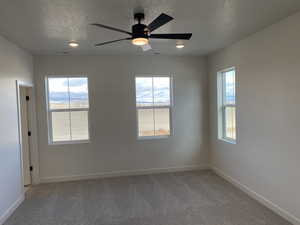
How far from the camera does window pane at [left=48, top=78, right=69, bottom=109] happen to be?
186 inches

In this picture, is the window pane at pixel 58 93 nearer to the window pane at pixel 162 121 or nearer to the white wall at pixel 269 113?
the window pane at pixel 162 121

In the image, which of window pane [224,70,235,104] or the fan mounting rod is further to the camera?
A: window pane [224,70,235,104]

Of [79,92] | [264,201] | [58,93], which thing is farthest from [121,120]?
[264,201]

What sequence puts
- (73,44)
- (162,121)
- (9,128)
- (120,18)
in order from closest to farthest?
(120,18) < (9,128) < (73,44) < (162,121)

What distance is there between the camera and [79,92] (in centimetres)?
480

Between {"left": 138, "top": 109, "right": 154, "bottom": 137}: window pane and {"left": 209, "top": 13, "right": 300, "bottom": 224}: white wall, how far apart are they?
72.3 inches

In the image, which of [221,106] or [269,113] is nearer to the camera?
[269,113]

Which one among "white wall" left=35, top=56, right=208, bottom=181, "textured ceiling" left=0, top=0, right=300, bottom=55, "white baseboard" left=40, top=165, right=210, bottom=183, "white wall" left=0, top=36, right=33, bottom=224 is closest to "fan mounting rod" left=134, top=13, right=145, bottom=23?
"textured ceiling" left=0, top=0, right=300, bottom=55

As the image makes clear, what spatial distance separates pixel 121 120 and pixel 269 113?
2.97 meters

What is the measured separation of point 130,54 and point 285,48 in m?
2.98

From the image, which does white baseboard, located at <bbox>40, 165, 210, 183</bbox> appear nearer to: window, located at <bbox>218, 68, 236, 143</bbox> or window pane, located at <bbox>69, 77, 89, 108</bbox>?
window, located at <bbox>218, 68, 236, 143</bbox>

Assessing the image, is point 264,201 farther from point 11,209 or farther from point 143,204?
point 11,209

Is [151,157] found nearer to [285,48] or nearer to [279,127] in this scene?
[279,127]

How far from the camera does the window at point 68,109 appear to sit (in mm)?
4750
